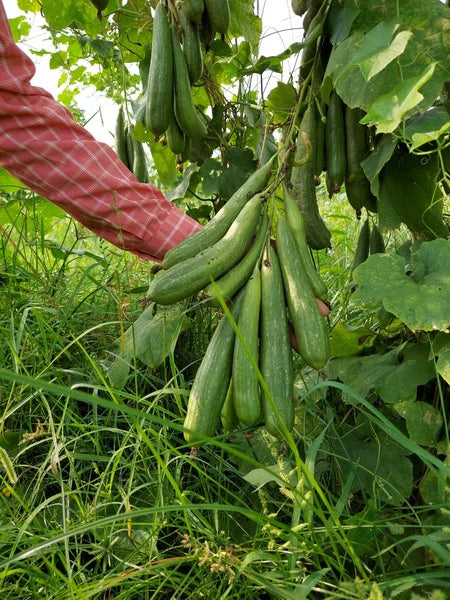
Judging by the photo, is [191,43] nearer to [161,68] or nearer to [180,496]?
[161,68]

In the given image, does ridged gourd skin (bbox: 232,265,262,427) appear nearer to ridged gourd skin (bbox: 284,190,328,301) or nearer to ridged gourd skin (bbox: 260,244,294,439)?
ridged gourd skin (bbox: 260,244,294,439)

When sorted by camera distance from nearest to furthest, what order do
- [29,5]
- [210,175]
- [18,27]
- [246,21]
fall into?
1. [246,21]
2. [210,175]
3. [29,5]
4. [18,27]

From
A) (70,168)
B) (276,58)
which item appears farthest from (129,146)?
(276,58)

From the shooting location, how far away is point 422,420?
1404mm

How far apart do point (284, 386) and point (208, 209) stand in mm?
1195

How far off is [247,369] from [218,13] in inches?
37.0

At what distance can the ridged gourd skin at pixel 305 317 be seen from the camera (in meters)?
1.19

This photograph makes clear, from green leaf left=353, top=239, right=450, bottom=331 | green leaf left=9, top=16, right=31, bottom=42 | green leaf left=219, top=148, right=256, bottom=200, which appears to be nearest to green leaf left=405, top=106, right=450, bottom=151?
green leaf left=353, top=239, right=450, bottom=331

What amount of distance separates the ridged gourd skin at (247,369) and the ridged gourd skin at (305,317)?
66mm

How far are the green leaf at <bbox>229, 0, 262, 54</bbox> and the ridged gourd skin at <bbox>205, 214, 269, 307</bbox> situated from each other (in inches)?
36.3

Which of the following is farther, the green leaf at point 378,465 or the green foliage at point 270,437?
the green leaf at point 378,465

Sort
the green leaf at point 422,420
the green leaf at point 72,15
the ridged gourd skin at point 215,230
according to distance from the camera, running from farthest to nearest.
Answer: the green leaf at point 72,15 → the green leaf at point 422,420 → the ridged gourd skin at point 215,230

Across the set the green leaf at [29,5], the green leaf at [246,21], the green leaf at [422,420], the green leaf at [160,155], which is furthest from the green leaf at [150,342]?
the green leaf at [29,5]

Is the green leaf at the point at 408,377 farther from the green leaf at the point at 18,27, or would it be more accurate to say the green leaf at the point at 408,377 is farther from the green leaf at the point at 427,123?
the green leaf at the point at 18,27
